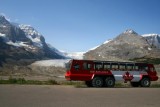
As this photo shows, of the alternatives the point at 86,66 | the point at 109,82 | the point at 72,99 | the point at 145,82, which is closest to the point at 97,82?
the point at 109,82

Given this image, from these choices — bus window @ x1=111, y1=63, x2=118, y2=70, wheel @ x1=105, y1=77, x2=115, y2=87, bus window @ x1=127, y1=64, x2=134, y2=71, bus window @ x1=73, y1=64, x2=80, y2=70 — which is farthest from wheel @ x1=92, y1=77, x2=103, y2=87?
bus window @ x1=127, y1=64, x2=134, y2=71

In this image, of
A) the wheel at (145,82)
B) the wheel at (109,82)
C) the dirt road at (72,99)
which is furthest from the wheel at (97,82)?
the dirt road at (72,99)

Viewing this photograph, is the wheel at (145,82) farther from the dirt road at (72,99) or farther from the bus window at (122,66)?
the dirt road at (72,99)

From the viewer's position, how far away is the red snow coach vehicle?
3322cm

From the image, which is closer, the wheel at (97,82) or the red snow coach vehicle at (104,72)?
the red snow coach vehicle at (104,72)

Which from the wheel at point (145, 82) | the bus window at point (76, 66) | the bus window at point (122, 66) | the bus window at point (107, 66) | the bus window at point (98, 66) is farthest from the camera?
the wheel at point (145, 82)

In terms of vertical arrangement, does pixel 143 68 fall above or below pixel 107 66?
below

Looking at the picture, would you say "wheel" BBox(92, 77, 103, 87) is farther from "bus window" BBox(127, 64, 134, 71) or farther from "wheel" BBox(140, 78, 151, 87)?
"wheel" BBox(140, 78, 151, 87)

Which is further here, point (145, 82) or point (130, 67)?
point (145, 82)

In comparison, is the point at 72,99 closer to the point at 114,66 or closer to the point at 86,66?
the point at 86,66

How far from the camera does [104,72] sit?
112ft

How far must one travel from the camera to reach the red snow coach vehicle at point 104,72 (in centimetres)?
3322

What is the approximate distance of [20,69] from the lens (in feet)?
341

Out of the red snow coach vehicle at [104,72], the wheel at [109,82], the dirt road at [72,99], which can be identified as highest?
the red snow coach vehicle at [104,72]
